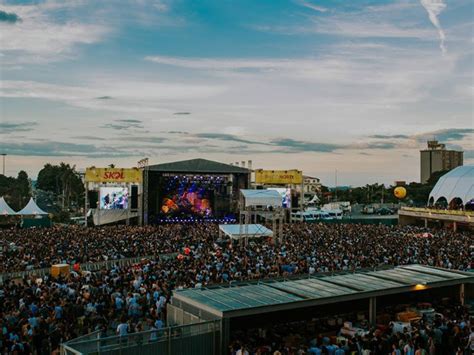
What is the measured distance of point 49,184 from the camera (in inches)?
4695

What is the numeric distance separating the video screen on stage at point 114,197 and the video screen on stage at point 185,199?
12.5ft

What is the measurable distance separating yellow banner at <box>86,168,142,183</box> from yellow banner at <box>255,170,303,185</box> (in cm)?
1345

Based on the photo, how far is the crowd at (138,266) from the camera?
1148 centimetres

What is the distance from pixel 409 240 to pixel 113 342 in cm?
2399

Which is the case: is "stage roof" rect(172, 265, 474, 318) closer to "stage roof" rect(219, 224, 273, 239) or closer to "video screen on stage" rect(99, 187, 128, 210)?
"stage roof" rect(219, 224, 273, 239)

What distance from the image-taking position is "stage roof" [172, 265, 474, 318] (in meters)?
10.5

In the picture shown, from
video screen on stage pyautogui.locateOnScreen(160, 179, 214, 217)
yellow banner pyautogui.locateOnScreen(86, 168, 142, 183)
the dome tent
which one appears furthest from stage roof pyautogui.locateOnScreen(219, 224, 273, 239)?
the dome tent

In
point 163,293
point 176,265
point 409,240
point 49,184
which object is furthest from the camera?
point 49,184

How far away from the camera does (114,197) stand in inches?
1876

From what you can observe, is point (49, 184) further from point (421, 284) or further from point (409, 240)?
point (421, 284)

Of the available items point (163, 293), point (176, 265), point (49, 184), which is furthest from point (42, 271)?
point (49, 184)

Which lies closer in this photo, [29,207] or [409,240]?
[409,240]

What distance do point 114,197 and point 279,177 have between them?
18.2 meters

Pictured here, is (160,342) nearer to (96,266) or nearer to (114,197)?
(96,266)
